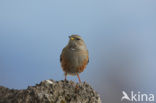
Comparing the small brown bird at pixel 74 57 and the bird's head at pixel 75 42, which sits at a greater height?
the bird's head at pixel 75 42

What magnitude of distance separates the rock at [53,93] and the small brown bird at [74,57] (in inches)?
21.6

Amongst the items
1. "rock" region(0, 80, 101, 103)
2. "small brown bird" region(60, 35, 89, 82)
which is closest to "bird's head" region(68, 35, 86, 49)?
"small brown bird" region(60, 35, 89, 82)

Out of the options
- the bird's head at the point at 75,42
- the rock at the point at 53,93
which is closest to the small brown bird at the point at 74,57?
the bird's head at the point at 75,42

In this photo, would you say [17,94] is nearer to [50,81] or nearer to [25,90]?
[25,90]

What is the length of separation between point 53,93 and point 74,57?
128 centimetres

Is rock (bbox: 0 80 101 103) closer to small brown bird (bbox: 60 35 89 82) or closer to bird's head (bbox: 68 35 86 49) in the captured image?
small brown bird (bbox: 60 35 89 82)

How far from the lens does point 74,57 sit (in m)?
5.73

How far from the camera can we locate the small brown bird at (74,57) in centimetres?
574

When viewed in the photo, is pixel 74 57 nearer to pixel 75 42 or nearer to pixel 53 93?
pixel 75 42

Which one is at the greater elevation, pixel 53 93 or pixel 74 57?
pixel 74 57

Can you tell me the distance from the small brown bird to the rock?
1.80ft

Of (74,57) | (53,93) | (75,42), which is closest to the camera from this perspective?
(53,93)

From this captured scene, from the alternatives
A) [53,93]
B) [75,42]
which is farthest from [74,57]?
[53,93]

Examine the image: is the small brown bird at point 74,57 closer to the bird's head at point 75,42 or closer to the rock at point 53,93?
the bird's head at point 75,42
